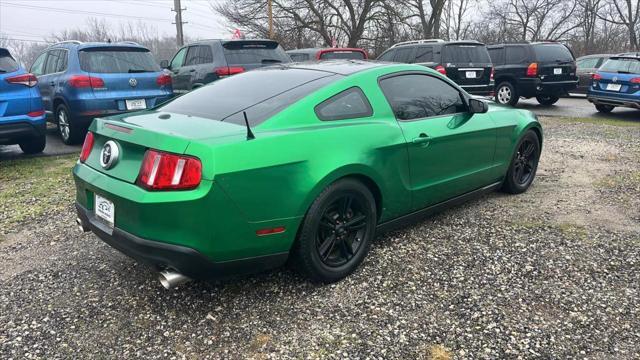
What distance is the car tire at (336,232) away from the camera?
2.85 m

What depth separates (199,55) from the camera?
8.77 meters

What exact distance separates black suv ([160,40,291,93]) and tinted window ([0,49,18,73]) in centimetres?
292

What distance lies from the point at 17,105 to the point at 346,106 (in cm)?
473

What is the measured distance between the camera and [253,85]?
3.46 m

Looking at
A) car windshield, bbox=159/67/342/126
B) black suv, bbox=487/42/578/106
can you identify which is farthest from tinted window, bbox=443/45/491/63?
car windshield, bbox=159/67/342/126

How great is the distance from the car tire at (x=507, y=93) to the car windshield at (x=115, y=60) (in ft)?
29.7

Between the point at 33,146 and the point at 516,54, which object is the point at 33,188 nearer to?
the point at 33,146

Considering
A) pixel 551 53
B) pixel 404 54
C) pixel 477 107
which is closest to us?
pixel 477 107

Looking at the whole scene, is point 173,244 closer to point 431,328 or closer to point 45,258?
point 431,328

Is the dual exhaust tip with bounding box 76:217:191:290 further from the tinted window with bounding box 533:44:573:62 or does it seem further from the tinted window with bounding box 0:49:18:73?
the tinted window with bounding box 533:44:573:62

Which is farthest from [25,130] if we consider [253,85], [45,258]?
[253,85]

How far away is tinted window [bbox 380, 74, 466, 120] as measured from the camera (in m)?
3.53

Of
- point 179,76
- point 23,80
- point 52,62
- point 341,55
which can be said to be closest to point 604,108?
point 341,55

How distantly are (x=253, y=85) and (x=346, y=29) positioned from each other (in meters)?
25.4
